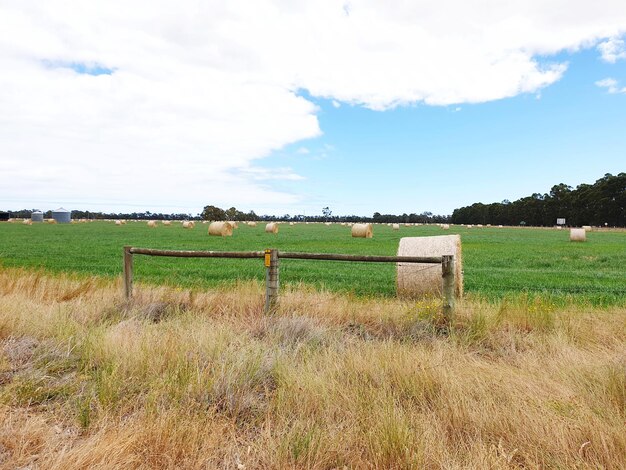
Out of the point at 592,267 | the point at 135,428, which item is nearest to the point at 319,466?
A: the point at 135,428

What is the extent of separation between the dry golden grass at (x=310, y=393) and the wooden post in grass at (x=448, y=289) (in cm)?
18

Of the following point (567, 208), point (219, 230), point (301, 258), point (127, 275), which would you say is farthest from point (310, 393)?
point (567, 208)

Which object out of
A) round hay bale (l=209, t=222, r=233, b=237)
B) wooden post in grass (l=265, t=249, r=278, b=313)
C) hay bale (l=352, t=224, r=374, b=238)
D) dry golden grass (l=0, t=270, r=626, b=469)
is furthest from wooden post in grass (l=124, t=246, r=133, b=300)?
hay bale (l=352, t=224, r=374, b=238)

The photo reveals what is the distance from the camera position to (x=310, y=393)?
402cm

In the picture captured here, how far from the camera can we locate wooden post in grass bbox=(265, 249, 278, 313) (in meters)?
7.38

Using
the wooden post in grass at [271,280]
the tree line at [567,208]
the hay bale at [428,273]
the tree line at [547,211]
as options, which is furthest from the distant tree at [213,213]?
the wooden post in grass at [271,280]

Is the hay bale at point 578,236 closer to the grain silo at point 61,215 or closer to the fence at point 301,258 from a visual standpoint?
the fence at point 301,258

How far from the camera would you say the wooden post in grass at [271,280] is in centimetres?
738

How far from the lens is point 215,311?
7711 millimetres

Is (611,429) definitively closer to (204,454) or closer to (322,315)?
(204,454)

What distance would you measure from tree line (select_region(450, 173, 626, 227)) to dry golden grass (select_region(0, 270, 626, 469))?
341ft

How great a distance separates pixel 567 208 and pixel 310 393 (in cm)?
12288

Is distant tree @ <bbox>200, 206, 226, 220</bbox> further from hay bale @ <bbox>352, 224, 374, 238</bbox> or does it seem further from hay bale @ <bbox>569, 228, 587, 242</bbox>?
hay bale @ <bbox>569, 228, 587, 242</bbox>

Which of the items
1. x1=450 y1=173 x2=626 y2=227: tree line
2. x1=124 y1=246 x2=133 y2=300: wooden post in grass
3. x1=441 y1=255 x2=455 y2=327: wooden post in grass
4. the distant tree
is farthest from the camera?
the distant tree
